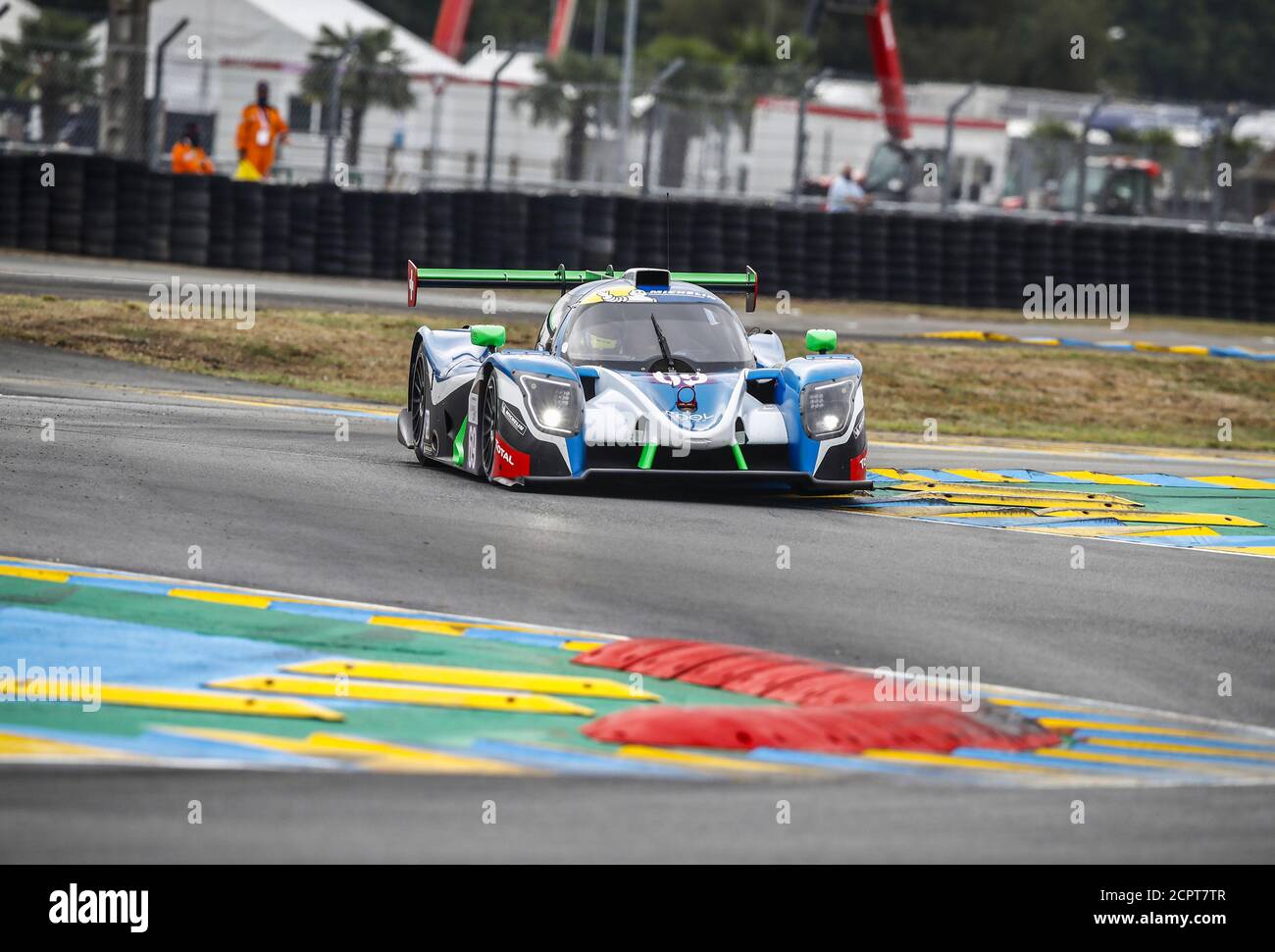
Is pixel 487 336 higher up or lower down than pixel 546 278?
lower down

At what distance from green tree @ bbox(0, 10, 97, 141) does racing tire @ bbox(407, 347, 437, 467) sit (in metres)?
14.7

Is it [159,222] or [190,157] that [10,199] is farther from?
[190,157]

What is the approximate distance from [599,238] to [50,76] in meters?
8.31

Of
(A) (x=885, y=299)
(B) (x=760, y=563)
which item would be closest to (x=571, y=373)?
(B) (x=760, y=563)

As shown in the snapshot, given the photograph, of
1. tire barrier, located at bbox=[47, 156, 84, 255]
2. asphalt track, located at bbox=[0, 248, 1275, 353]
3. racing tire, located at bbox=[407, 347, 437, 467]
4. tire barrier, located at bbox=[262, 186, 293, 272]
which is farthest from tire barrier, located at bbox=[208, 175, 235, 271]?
racing tire, located at bbox=[407, 347, 437, 467]

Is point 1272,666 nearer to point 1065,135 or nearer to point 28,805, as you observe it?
point 28,805

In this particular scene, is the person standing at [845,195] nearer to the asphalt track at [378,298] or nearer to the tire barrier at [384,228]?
the asphalt track at [378,298]

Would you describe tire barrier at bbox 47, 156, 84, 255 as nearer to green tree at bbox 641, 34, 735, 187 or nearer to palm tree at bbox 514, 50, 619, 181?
palm tree at bbox 514, 50, 619, 181

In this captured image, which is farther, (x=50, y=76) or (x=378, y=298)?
(x=50, y=76)

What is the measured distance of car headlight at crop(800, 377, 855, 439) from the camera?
36.9 ft

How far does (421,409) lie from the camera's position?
1284 centimetres

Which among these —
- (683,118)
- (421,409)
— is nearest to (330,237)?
(683,118)

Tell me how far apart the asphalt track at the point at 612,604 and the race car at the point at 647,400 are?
0.89ft

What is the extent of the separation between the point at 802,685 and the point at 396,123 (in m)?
23.7
